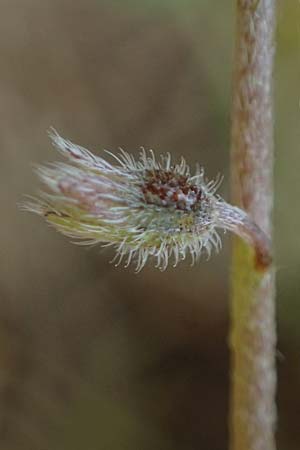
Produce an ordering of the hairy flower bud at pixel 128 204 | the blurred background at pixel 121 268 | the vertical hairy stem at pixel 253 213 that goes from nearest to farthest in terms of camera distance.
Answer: the hairy flower bud at pixel 128 204, the vertical hairy stem at pixel 253 213, the blurred background at pixel 121 268

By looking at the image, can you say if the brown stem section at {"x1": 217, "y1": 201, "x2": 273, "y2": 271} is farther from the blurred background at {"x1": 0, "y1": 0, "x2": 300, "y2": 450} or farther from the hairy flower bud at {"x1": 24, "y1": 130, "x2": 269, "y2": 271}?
the blurred background at {"x1": 0, "y1": 0, "x2": 300, "y2": 450}

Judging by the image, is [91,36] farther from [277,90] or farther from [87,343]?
[87,343]

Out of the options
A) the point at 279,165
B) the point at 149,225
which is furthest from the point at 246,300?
the point at 279,165

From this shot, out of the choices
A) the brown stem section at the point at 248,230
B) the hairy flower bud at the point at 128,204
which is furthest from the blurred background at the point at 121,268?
the hairy flower bud at the point at 128,204

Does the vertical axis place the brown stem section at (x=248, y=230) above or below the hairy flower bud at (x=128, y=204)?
above

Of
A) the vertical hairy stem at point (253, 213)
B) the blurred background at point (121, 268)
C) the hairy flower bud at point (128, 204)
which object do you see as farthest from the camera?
the blurred background at point (121, 268)

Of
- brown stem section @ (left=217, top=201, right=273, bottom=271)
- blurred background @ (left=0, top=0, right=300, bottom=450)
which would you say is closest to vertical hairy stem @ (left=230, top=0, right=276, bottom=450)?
brown stem section @ (left=217, top=201, right=273, bottom=271)

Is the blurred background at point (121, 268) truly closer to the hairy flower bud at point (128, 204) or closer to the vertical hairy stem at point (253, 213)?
the vertical hairy stem at point (253, 213)
